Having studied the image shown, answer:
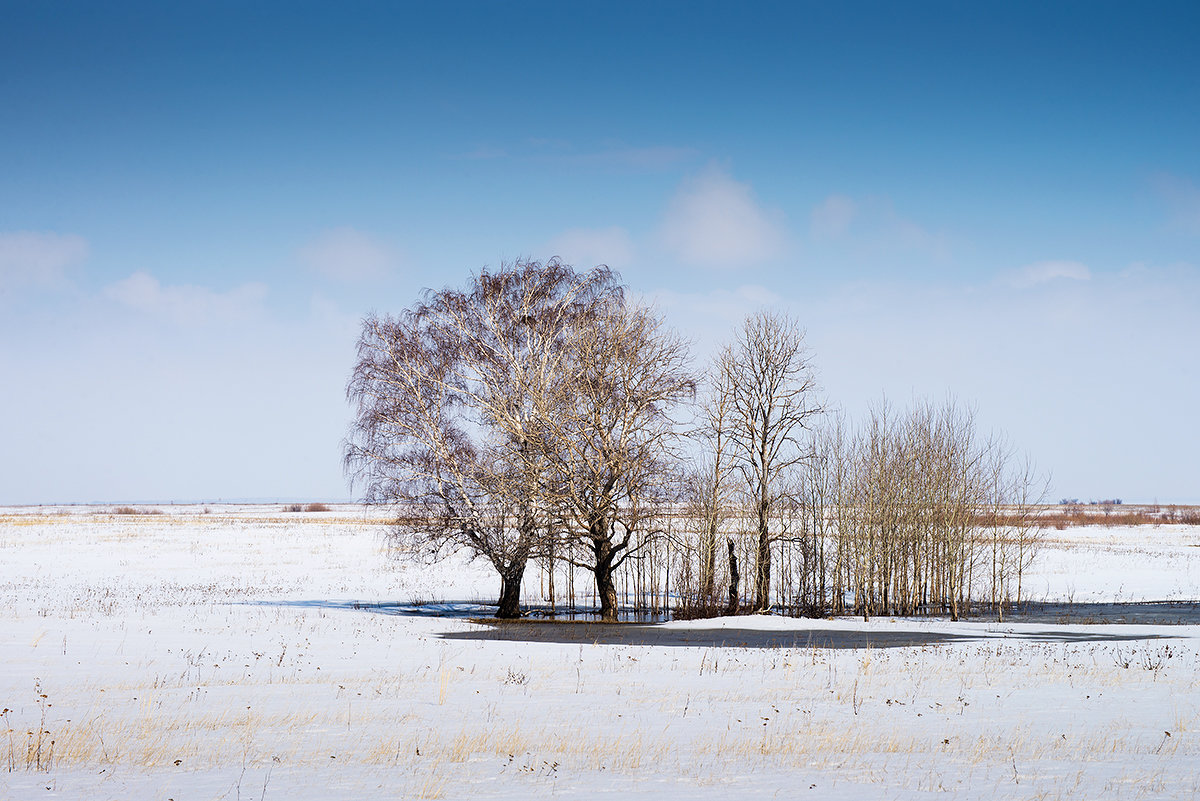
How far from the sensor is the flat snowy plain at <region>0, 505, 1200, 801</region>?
10195 mm

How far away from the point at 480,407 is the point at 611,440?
5024 mm

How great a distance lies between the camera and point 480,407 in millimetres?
33219

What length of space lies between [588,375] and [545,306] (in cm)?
369

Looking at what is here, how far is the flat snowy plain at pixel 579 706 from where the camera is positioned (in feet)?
33.4

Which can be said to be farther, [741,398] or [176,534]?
[176,534]

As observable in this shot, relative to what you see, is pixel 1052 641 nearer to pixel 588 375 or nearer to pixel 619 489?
pixel 619 489

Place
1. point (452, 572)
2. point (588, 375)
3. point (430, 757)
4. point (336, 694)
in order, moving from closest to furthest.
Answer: point (430, 757) → point (336, 694) → point (588, 375) → point (452, 572)

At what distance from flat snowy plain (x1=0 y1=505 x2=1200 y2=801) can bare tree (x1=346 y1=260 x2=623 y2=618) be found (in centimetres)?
358

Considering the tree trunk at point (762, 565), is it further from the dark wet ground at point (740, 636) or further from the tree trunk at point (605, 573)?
the dark wet ground at point (740, 636)

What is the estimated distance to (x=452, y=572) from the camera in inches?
2023

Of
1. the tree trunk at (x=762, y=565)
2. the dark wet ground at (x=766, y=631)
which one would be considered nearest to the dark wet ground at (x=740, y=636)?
the dark wet ground at (x=766, y=631)

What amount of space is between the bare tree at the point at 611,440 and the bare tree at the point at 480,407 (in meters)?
0.59

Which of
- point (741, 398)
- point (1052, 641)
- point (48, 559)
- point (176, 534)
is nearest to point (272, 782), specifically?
point (1052, 641)

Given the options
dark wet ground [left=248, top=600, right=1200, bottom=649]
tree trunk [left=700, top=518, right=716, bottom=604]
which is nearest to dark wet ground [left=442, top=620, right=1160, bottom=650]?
dark wet ground [left=248, top=600, right=1200, bottom=649]
